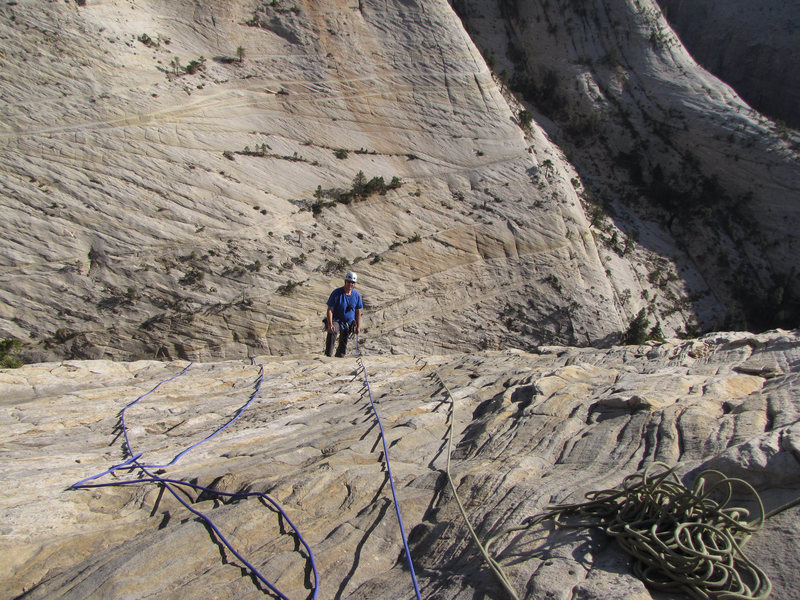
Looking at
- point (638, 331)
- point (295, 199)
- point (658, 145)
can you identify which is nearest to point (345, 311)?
point (295, 199)

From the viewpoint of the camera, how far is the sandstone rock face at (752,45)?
28.0 meters

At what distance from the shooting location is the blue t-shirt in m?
8.77

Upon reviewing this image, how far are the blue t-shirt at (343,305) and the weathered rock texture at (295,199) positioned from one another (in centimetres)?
303

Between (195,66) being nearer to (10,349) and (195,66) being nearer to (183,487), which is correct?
(10,349)

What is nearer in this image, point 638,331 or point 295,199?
point 295,199

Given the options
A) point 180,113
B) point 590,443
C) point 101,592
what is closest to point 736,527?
point 590,443

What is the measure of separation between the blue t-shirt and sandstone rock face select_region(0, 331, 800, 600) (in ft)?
5.41

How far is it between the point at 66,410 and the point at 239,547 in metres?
4.07

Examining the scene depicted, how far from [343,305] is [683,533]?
6776 mm

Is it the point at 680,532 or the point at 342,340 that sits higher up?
the point at 680,532

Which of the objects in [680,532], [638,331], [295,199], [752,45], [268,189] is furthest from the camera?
[752,45]

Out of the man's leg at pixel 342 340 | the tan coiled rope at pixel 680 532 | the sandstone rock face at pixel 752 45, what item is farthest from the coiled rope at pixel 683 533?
the sandstone rock face at pixel 752 45

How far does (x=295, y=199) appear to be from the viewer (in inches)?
512

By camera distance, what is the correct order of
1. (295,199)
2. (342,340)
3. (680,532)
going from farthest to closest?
(295,199) < (342,340) < (680,532)
